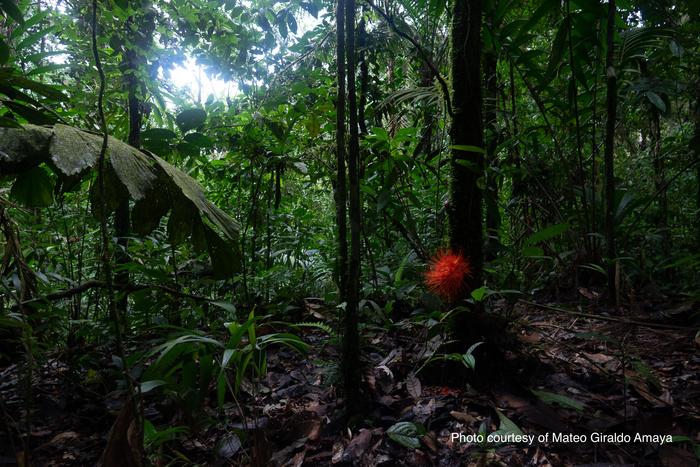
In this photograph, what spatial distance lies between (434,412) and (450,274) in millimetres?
534

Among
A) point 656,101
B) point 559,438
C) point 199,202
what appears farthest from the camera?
point 656,101

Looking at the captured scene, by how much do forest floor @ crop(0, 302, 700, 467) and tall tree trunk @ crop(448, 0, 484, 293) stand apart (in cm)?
44

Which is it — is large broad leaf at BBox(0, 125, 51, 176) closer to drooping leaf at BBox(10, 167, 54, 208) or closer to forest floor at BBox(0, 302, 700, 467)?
drooping leaf at BBox(10, 167, 54, 208)

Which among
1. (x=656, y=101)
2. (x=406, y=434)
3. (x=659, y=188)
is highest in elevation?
(x=656, y=101)

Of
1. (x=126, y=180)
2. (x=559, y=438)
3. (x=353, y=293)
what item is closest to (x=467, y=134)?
(x=353, y=293)

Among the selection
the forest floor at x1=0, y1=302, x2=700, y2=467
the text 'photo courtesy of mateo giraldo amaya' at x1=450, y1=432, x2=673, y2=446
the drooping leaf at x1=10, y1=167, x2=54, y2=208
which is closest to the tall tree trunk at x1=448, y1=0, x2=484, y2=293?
the forest floor at x1=0, y1=302, x2=700, y2=467

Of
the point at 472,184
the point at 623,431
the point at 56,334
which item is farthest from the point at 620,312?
the point at 56,334

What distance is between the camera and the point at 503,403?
4.88 feet

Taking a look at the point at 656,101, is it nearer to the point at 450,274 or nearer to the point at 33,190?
the point at 450,274

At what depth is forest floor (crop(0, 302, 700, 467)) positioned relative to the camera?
4.18 ft

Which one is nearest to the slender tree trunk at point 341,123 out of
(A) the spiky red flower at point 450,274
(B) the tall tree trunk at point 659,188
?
(A) the spiky red flower at point 450,274

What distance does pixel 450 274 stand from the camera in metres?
1.66

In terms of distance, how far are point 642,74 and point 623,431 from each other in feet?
7.94

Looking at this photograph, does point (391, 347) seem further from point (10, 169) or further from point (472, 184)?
point (10, 169)
